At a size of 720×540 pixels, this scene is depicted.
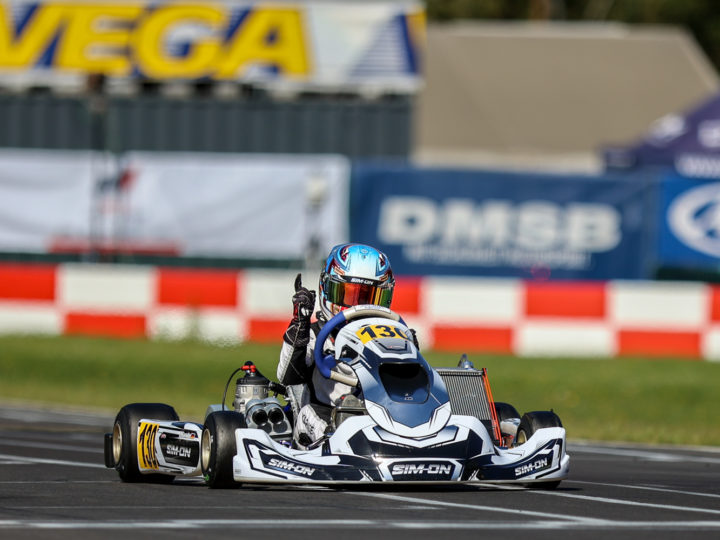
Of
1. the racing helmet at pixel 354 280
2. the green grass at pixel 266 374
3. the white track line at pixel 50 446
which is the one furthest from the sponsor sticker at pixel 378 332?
the green grass at pixel 266 374

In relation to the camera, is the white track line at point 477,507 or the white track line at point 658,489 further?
the white track line at point 658,489

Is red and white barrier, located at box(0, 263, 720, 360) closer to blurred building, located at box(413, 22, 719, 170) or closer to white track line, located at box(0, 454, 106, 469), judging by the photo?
white track line, located at box(0, 454, 106, 469)

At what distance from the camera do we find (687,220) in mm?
18828

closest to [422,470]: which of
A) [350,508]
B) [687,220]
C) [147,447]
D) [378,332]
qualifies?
[350,508]

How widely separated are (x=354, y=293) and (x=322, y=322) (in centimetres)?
22

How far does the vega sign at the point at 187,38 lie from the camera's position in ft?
71.9

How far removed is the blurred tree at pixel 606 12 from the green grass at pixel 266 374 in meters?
39.2

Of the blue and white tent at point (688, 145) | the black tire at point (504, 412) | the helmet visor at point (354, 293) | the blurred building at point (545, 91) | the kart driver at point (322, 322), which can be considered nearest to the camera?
the kart driver at point (322, 322)

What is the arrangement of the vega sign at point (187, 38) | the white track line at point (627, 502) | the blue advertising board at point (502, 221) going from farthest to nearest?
the vega sign at point (187, 38) < the blue advertising board at point (502, 221) < the white track line at point (627, 502)

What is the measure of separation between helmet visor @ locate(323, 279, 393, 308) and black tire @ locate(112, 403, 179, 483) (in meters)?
1.00

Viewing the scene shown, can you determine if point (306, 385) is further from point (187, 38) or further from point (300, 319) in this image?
point (187, 38)

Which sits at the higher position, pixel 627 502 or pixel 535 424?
pixel 535 424

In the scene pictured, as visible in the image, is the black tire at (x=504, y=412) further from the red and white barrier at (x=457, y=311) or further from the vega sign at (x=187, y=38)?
the vega sign at (x=187, y=38)

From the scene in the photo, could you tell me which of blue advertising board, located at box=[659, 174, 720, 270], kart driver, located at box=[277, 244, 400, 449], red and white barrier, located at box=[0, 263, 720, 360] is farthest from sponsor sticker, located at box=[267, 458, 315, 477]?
blue advertising board, located at box=[659, 174, 720, 270]
